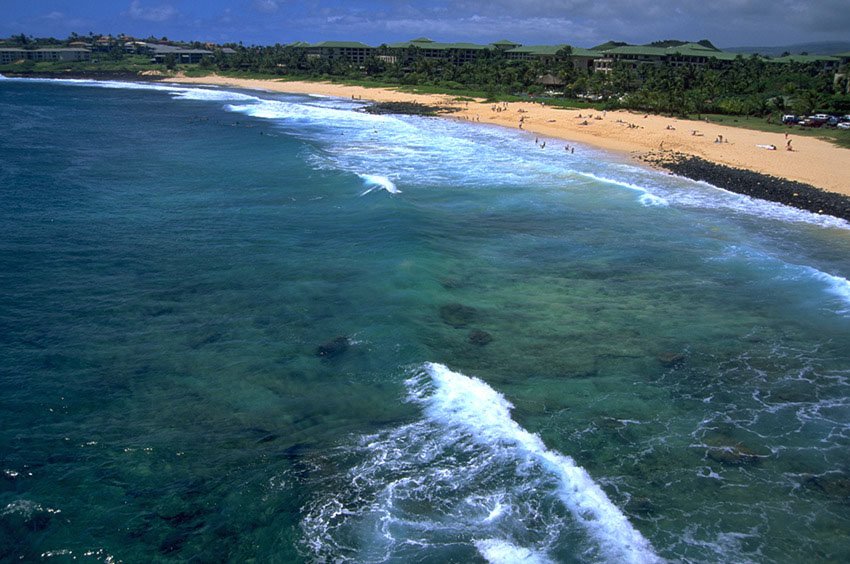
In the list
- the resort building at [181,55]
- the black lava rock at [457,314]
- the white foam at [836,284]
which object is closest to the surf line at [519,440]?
the black lava rock at [457,314]

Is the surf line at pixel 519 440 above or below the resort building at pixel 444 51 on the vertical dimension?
below

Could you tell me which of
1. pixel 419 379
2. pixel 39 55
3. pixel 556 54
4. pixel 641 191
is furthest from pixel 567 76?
pixel 39 55

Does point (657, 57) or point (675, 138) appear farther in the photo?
point (657, 57)

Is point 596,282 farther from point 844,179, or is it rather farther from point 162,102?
point 162,102

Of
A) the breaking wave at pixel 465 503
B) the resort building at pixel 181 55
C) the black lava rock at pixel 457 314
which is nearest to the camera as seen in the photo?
the breaking wave at pixel 465 503

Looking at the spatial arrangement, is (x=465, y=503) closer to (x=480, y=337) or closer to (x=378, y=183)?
(x=480, y=337)

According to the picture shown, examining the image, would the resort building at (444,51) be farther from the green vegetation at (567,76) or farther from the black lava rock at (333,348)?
the black lava rock at (333,348)
